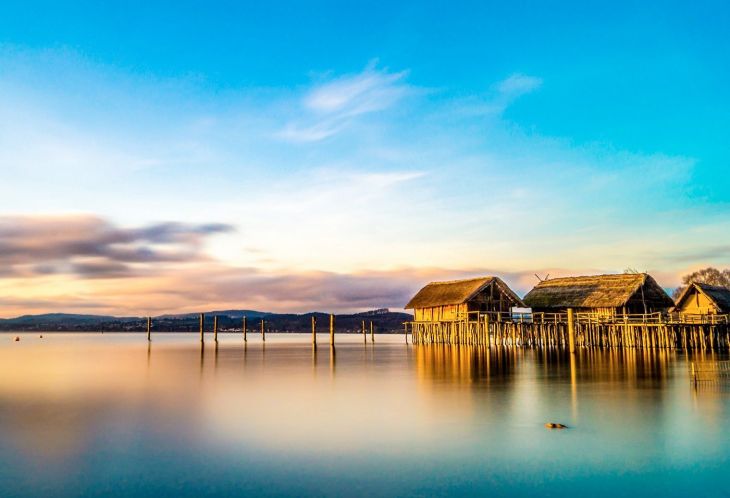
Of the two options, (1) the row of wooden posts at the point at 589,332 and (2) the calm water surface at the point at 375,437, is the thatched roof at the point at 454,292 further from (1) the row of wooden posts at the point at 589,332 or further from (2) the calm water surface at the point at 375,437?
(2) the calm water surface at the point at 375,437

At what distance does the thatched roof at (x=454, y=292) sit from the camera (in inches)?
2200

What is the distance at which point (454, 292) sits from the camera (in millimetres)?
58562

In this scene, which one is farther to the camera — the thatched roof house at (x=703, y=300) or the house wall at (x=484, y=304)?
the house wall at (x=484, y=304)

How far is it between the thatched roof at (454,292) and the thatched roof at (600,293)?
150 inches

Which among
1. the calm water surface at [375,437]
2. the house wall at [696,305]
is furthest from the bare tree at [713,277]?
the calm water surface at [375,437]

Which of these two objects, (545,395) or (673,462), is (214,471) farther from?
(545,395)

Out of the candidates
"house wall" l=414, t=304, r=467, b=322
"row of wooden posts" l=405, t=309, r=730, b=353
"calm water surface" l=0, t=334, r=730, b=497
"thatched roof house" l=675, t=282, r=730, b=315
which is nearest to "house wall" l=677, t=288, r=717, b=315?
"thatched roof house" l=675, t=282, r=730, b=315

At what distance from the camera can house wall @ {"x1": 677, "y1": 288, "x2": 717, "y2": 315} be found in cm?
5172

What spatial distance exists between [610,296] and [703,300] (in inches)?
305

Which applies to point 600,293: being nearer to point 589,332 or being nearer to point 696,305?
point 589,332

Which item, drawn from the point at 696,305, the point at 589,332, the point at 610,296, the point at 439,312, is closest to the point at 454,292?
the point at 439,312

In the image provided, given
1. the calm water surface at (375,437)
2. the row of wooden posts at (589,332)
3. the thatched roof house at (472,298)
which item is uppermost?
the thatched roof house at (472,298)

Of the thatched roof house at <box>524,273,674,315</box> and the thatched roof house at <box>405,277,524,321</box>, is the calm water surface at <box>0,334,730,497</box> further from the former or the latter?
the thatched roof house at <box>405,277,524,321</box>

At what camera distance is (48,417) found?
20.1 metres
